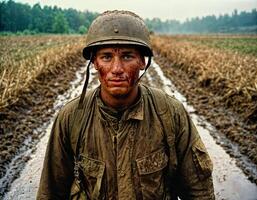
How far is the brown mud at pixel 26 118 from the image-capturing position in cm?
566

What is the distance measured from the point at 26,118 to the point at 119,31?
18.9 feet

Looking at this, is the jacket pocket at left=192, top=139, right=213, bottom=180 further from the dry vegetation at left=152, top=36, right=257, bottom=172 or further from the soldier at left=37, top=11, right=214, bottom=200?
the dry vegetation at left=152, top=36, right=257, bottom=172

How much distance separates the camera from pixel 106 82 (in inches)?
84.7

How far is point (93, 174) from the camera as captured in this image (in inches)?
85.4

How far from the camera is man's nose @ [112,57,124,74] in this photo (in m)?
A: 2.10

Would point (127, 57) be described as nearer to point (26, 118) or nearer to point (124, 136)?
point (124, 136)

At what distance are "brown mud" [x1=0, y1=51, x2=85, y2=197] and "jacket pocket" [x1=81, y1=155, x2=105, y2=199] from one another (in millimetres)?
2705

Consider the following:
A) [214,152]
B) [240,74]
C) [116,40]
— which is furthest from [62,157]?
[240,74]

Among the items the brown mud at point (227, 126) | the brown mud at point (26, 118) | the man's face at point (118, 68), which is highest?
the man's face at point (118, 68)

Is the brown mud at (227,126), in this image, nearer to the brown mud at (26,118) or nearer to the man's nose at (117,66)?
the brown mud at (26,118)

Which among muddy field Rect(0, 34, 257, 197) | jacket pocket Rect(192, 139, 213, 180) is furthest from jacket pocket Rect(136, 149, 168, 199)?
muddy field Rect(0, 34, 257, 197)

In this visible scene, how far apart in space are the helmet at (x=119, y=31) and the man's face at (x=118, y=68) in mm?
52

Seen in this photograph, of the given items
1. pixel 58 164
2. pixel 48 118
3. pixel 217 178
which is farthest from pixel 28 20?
pixel 58 164

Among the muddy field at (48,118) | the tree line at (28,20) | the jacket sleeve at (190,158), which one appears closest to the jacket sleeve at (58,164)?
the jacket sleeve at (190,158)
